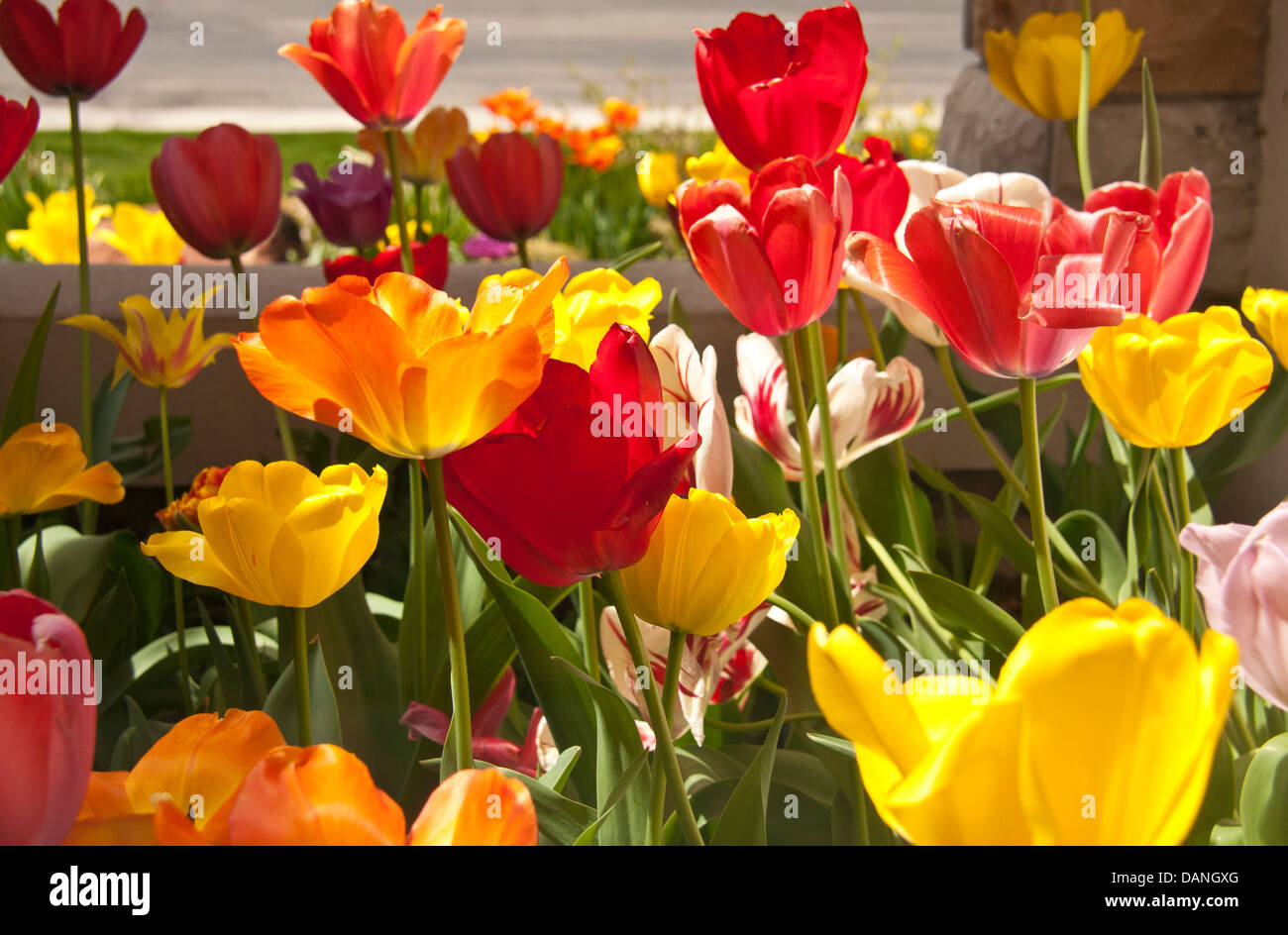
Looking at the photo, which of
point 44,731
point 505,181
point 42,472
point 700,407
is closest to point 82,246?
point 42,472

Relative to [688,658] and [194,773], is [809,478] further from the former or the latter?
[194,773]

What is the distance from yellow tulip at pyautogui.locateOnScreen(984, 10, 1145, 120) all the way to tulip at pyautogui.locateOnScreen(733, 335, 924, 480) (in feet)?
1.47

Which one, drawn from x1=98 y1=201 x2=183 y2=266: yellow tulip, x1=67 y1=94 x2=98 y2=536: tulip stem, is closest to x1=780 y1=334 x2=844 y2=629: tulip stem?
x1=67 y1=94 x2=98 y2=536: tulip stem

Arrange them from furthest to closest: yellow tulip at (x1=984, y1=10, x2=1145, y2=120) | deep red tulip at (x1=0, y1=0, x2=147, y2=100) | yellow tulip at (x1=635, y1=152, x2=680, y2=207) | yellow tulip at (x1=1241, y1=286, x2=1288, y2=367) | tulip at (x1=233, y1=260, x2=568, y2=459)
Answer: yellow tulip at (x1=635, y1=152, x2=680, y2=207) < yellow tulip at (x1=984, y1=10, x2=1145, y2=120) < deep red tulip at (x1=0, y1=0, x2=147, y2=100) < yellow tulip at (x1=1241, y1=286, x2=1288, y2=367) < tulip at (x1=233, y1=260, x2=568, y2=459)

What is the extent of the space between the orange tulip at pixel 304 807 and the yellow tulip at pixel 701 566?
5.8 inches

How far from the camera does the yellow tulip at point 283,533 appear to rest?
376mm

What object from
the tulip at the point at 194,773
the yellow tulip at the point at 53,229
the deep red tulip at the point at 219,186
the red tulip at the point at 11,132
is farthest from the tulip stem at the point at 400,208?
the yellow tulip at the point at 53,229

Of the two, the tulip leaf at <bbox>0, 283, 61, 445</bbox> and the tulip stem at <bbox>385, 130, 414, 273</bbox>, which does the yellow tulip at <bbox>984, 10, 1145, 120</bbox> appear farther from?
the tulip leaf at <bbox>0, 283, 61, 445</bbox>

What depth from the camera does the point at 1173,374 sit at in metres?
0.47

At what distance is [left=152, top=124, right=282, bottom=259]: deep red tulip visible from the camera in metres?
0.77

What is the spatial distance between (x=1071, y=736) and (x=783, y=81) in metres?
0.36

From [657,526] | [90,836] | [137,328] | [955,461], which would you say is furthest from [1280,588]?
[955,461]

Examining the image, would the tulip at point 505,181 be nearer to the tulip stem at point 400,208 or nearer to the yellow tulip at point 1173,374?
the tulip stem at point 400,208

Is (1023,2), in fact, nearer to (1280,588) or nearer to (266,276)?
(266,276)
